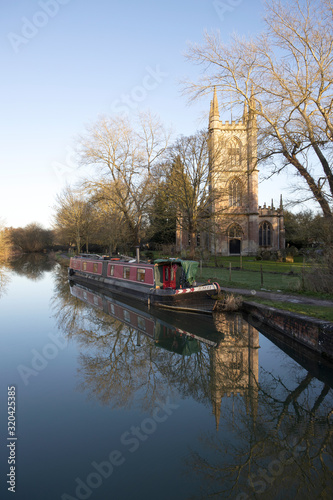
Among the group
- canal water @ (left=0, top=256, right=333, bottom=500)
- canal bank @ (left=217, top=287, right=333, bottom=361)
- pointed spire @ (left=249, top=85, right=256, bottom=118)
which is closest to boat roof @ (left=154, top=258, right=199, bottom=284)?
canal bank @ (left=217, top=287, right=333, bottom=361)

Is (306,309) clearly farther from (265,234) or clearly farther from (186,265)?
(265,234)

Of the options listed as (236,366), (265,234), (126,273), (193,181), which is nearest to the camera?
(236,366)

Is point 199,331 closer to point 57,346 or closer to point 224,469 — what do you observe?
point 57,346

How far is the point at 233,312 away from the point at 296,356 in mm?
4020

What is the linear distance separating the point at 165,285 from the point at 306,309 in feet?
18.8

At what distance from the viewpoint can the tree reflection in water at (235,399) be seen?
3.79 m

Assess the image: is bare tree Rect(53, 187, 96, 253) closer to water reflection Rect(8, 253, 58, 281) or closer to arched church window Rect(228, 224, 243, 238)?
water reflection Rect(8, 253, 58, 281)

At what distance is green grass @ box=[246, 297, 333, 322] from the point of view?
7.80 metres

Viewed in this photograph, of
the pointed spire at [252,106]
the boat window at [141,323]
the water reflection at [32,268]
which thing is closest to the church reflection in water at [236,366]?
the boat window at [141,323]

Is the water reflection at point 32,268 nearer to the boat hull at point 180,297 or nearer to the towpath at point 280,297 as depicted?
the boat hull at point 180,297

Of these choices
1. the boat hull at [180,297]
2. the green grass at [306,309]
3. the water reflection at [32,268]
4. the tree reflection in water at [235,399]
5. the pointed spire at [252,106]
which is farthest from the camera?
the water reflection at [32,268]

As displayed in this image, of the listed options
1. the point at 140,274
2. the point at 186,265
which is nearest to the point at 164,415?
the point at 186,265

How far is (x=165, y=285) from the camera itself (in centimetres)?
1312

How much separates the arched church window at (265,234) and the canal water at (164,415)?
2800 cm
